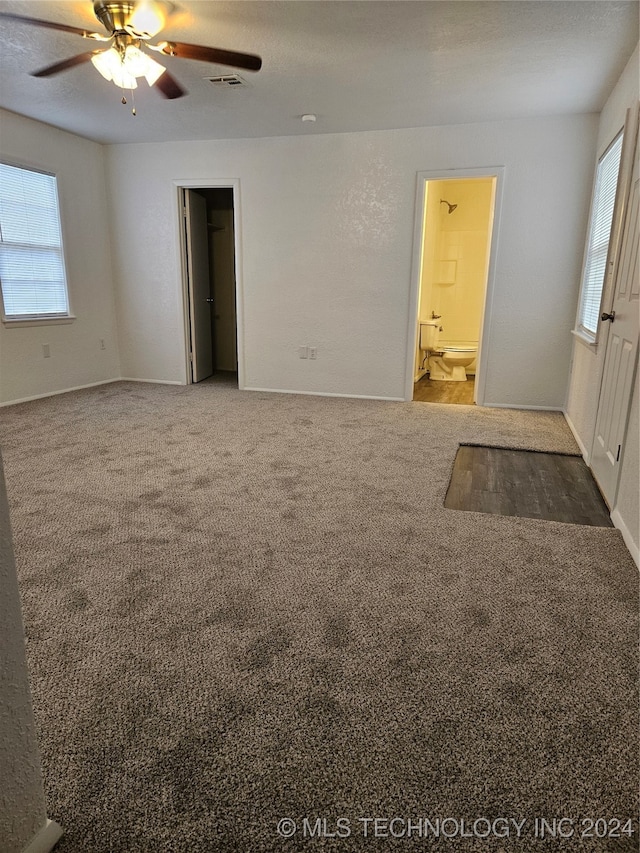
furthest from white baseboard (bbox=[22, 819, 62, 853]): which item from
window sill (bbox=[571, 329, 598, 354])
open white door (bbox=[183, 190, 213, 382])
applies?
open white door (bbox=[183, 190, 213, 382])

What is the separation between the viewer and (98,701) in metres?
1.33

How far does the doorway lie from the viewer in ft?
18.2

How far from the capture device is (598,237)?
384 cm

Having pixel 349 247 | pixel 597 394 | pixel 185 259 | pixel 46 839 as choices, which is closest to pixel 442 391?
pixel 349 247

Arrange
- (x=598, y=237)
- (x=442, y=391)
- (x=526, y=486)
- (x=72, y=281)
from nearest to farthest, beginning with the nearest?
(x=526, y=486), (x=598, y=237), (x=72, y=281), (x=442, y=391)

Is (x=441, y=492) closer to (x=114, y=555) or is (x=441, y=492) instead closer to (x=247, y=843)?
(x=114, y=555)

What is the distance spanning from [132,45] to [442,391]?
412 centimetres

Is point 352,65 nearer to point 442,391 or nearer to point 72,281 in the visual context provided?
point 442,391

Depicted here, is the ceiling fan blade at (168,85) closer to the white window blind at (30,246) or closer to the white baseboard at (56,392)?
the white window blind at (30,246)

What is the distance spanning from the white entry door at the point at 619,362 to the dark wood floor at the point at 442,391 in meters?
2.01

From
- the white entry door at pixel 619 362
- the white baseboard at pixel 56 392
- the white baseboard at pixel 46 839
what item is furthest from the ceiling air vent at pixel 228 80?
the white baseboard at pixel 46 839

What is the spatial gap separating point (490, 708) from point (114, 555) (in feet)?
4.95

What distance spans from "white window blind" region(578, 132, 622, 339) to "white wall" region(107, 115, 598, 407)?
22 centimetres

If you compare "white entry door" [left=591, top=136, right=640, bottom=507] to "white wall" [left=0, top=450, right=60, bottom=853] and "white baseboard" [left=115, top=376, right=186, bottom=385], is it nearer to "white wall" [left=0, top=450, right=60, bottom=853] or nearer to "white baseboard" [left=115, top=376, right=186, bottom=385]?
"white wall" [left=0, top=450, right=60, bottom=853]
